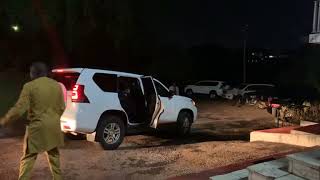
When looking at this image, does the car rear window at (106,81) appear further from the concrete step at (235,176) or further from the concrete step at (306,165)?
the concrete step at (306,165)

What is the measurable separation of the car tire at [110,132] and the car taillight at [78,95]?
73cm

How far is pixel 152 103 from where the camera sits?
1242cm

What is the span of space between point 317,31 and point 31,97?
19.1ft

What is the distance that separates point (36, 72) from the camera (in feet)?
21.2

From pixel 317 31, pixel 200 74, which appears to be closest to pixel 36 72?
pixel 317 31

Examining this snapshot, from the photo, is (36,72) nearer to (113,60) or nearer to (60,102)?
(60,102)

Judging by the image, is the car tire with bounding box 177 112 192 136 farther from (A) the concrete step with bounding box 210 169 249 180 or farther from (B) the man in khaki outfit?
(B) the man in khaki outfit

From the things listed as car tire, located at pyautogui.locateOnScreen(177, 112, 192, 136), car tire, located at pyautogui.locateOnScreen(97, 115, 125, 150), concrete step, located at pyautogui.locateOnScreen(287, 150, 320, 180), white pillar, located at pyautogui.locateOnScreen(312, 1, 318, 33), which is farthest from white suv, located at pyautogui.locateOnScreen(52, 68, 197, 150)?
concrete step, located at pyautogui.locateOnScreen(287, 150, 320, 180)

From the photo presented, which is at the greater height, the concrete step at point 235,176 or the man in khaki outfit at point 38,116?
the man in khaki outfit at point 38,116

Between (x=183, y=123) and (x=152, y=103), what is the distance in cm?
219

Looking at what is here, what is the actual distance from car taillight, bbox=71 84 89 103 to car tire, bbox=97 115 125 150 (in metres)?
0.73

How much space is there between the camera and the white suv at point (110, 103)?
1046 cm

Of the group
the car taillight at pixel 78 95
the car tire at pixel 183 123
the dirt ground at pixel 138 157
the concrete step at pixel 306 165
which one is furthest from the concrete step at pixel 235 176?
the car tire at pixel 183 123

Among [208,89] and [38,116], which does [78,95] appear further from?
[208,89]
